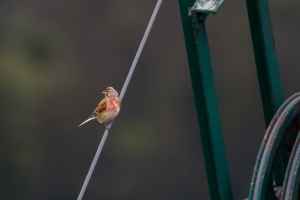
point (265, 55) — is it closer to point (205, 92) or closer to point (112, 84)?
point (205, 92)

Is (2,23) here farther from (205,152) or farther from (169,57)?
(205,152)

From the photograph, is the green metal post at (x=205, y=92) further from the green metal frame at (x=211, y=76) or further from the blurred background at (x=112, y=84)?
the blurred background at (x=112, y=84)

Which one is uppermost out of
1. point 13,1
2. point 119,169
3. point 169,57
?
point 13,1

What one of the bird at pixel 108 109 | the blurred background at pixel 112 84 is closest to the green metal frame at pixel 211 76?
the bird at pixel 108 109

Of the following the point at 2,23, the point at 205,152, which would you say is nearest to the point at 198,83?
the point at 205,152

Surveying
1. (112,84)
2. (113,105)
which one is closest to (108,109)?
(113,105)

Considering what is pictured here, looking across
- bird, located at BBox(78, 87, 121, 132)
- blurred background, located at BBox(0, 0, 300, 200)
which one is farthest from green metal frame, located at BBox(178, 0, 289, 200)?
blurred background, located at BBox(0, 0, 300, 200)
